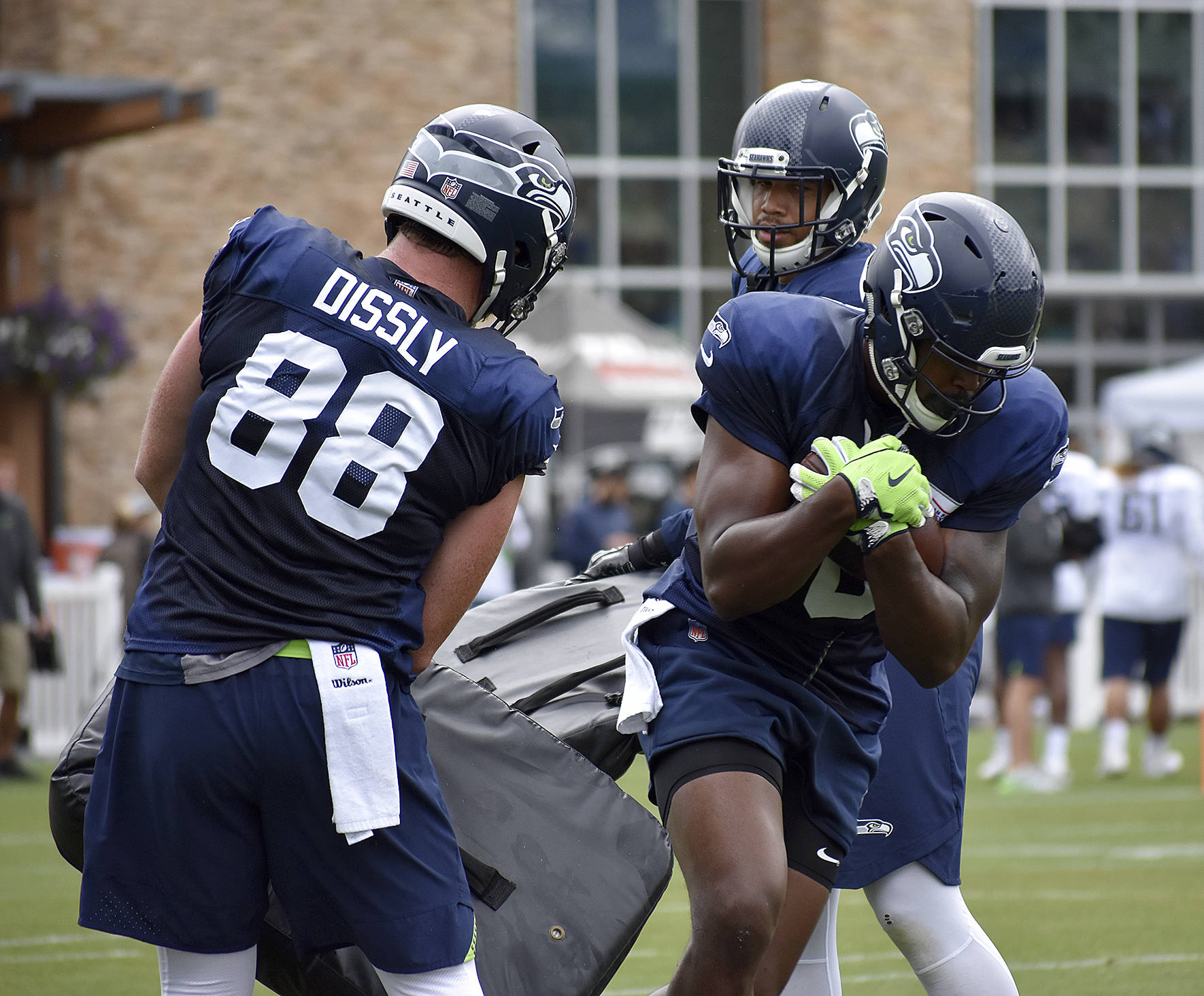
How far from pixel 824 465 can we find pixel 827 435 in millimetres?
162

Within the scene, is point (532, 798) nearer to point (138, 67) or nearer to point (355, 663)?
point (355, 663)

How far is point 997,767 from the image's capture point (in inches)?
418

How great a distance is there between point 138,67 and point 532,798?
16.1m

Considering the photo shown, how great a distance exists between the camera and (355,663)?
2604 millimetres

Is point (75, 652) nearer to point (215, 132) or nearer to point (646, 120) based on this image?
point (215, 132)

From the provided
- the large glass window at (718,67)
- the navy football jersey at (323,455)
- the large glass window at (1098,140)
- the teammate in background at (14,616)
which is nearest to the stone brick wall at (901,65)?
the large glass window at (718,67)

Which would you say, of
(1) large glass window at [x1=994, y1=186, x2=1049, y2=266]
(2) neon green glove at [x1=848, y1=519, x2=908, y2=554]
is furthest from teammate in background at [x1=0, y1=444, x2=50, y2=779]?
(1) large glass window at [x1=994, y1=186, x2=1049, y2=266]

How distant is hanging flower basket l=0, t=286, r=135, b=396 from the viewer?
13406mm

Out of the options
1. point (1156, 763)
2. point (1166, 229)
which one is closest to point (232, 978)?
point (1156, 763)

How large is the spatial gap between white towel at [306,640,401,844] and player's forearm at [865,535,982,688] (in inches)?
36.2

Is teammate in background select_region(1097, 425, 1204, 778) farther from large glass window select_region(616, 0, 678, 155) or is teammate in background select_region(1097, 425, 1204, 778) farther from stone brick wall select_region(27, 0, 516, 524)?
large glass window select_region(616, 0, 678, 155)

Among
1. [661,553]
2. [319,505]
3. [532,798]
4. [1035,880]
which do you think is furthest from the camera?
[1035,880]

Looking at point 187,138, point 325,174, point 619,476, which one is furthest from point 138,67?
point 619,476

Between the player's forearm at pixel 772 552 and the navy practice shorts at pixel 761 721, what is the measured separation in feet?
0.60
